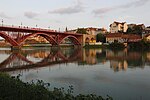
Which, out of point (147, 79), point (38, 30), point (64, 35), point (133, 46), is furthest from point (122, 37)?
point (147, 79)

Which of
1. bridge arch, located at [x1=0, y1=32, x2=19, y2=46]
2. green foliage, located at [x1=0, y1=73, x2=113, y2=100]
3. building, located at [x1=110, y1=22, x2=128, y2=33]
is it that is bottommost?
green foliage, located at [x1=0, y1=73, x2=113, y2=100]

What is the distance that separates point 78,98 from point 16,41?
4586 centimetres

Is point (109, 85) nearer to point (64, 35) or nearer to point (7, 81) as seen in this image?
point (7, 81)

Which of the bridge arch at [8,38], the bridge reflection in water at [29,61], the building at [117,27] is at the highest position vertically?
the building at [117,27]

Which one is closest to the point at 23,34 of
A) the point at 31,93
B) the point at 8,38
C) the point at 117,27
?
the point at 8,38

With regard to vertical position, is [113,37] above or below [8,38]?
above

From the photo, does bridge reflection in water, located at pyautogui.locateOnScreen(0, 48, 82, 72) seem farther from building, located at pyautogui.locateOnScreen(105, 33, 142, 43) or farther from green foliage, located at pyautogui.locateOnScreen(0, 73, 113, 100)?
building, located at pyautogui.locateOnScreen(105, 33, 142, 43)

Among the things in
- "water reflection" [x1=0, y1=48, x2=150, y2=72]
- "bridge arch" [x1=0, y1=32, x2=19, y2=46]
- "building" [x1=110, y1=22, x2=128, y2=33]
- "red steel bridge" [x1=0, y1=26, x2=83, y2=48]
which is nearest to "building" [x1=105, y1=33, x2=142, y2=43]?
"red steel bridge" [x1=0, y1=26, x2=83, y2=48]

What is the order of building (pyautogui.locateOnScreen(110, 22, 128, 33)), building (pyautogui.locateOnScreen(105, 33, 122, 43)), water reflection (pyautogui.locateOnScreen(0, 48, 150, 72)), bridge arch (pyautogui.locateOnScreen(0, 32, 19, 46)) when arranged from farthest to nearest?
building (pyautogui.locateOnScreen(110, 22, 128, 33)), building (pyautogui.locateOnScreen(105, 33, 122, 43)), bridge arch (pyautogui.locateOnScreen(0, 32, 19, 46)), water reflection (pyautogui.locateOnScreen(0, 48, 150, 72))

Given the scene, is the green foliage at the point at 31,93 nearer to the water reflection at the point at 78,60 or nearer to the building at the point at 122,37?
the water reflection at the point at 78,60

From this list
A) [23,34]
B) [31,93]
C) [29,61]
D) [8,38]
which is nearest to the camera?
[31,93]

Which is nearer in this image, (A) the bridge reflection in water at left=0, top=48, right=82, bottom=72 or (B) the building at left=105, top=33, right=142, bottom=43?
(A) the bridge reflection in water at left=0, top=48, right=82, bottom=72

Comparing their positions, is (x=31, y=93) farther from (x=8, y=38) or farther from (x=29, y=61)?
(x=8, y=38)

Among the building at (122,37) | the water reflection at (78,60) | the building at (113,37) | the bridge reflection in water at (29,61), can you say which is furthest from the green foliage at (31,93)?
the building at (113,37)
